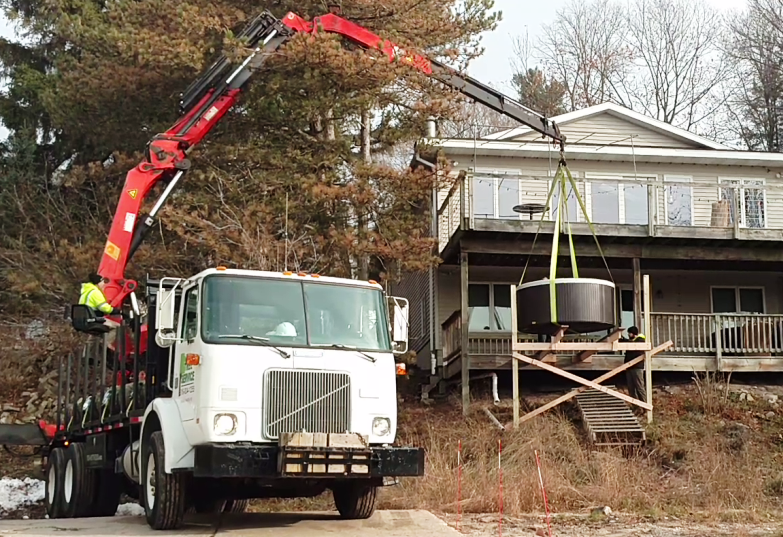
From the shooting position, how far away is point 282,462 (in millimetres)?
9047

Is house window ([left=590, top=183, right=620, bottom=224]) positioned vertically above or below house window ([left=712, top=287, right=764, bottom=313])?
above

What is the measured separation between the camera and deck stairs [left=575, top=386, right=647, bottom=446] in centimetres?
1747

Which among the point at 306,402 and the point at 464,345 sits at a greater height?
the point at 464,345

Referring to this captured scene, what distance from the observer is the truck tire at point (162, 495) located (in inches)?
379

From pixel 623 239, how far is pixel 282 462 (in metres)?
13.3

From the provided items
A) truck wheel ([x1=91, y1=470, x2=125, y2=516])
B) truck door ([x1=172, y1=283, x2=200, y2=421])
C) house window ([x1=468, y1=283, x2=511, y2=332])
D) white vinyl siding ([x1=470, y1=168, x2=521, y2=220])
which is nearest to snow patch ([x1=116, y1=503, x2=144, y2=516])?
truck wheel ([x1=91, y1=470, x2=125, y2=516])

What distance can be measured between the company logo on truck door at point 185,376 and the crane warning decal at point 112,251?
524 centimetres

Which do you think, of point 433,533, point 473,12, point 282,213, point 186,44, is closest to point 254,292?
point 433,533

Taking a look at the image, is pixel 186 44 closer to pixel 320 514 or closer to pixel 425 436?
pixel 425 436

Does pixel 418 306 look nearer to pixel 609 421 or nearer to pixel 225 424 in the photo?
pixel 609 421

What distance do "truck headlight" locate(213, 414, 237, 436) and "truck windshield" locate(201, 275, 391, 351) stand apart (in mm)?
712

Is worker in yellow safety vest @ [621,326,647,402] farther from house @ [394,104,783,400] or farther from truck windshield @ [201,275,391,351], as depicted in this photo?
truck windshield @ [201,275,391,351]

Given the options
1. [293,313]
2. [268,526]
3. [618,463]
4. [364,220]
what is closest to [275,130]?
[364,220]

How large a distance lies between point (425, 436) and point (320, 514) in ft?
21.2
